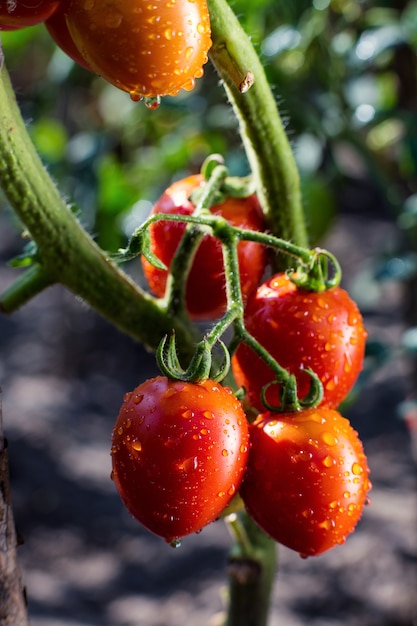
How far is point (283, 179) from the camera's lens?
2.37 ft

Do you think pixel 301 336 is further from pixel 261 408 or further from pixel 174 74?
pixel 174 74

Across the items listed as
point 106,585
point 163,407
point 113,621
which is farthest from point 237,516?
point 106,585

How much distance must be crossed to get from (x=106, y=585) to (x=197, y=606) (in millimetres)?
278

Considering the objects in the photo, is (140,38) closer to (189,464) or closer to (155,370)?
(189,464)

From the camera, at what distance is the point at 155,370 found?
325 centimetres

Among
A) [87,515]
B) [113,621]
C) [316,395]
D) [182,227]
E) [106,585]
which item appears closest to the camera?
[316,395]

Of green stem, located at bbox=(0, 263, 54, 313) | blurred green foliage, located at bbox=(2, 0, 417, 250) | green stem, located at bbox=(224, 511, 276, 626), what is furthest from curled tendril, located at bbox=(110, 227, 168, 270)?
blurred green foliage, located at bbox=(2, 0, 417, 250)

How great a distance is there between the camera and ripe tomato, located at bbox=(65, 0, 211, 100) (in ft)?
1.61

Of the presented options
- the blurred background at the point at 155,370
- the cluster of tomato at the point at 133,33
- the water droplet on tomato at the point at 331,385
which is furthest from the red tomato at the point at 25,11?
the blurred background at the point at 155,370

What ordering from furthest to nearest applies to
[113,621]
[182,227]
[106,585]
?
1. [106,585]
2. [113,621]
3. [182,227]

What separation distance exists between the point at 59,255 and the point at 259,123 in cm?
21

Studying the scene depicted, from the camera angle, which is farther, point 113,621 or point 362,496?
point 113,621

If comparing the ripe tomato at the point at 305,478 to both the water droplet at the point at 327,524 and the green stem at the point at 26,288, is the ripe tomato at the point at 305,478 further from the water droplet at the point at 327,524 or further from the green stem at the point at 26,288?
the green stem at the point at 26,288

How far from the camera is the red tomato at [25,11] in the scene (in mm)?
495
